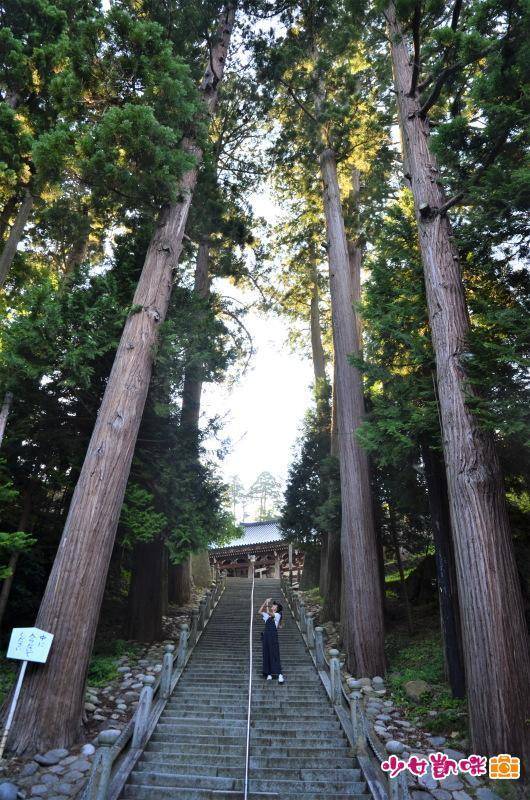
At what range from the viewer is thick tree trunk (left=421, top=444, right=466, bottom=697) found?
567 cm

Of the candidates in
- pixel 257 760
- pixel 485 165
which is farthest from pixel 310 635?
pixel 485 165

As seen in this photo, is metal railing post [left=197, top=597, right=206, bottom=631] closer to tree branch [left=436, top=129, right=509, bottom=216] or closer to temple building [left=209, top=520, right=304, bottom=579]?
temple building [left=209, top=520, right=304, bottom=579]

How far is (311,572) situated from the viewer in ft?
47.6

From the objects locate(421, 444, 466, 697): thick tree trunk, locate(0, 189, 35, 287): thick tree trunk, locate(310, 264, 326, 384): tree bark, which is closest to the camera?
locate(421, 444, 466, 697): thick tree trunk

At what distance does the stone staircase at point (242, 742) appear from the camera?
13.1 ft

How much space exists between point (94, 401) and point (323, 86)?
30.9 ft

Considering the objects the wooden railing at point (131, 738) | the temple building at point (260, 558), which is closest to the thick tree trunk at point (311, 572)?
the temple building at point (260, 558)

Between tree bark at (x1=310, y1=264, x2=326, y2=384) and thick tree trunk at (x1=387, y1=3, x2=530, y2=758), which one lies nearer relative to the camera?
thick tree trunk at (x1=387, y1=3, x2=530, y2=758)

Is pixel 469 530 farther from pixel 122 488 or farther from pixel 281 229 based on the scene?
pixel 281 229

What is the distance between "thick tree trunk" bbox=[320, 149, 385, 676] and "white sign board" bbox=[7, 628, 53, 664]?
14.5 ft

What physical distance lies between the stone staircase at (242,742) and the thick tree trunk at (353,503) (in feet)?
2.93

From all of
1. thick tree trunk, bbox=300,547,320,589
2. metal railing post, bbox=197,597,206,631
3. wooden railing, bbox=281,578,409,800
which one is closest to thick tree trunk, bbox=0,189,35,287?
metal railing post, bbox=197,597,206,631

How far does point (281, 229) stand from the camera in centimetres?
1420

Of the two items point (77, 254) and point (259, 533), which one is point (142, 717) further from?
point (259, 533)
